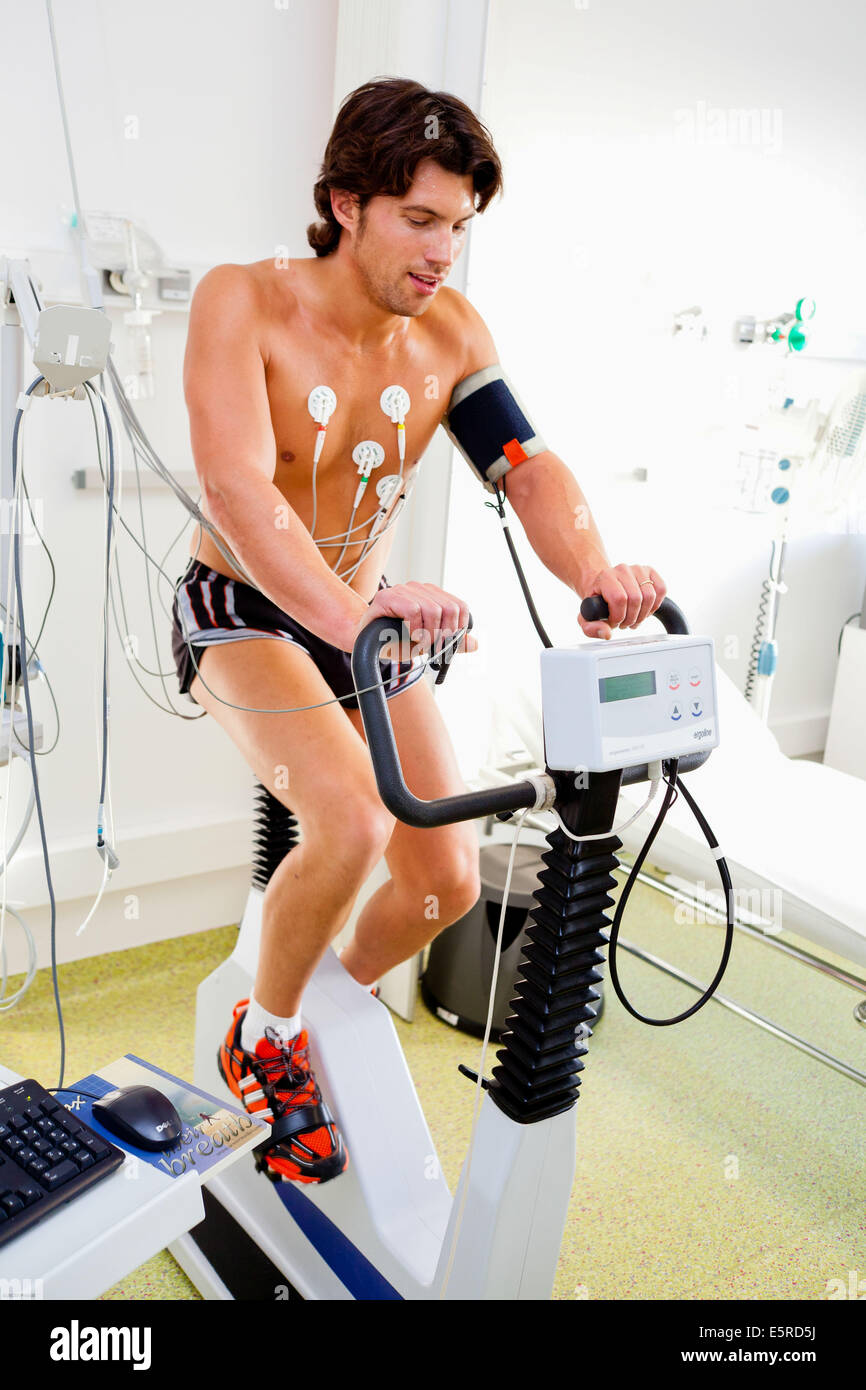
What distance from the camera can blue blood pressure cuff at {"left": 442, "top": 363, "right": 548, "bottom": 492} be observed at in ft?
5.74

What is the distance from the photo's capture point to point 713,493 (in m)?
3.34

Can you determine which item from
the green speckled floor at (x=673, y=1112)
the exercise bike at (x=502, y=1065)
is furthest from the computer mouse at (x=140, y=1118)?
the green speckled floor at (x=673, y=1112)

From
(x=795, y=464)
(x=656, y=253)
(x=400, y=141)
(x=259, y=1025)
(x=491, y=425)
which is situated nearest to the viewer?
(x=400, y=141)

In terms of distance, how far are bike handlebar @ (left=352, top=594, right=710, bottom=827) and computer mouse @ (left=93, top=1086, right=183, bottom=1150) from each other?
0.35 metres

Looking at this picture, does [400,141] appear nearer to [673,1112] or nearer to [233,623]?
[233,623]

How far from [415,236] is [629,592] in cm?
61

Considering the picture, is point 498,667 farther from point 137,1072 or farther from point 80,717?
point 137,1072

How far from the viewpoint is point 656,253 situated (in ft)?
9.64

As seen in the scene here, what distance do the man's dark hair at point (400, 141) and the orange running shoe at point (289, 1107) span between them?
1.16m

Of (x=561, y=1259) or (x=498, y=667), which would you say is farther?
(x=498, y=667)

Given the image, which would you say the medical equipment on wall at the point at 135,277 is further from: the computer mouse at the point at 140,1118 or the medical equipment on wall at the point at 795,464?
the computer mouse at the point at 140,1118

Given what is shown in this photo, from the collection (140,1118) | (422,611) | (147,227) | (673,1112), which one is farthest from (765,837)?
(147,227)

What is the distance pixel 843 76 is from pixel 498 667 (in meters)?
2.05
